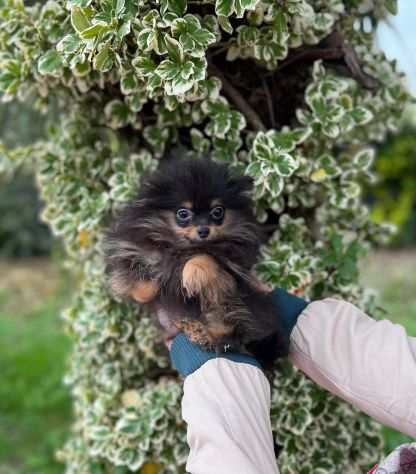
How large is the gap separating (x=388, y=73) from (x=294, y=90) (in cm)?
36

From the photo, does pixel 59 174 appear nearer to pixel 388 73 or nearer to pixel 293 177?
pixel 293 177

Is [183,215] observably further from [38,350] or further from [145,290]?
[38,350]

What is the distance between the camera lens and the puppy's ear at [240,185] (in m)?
1.73

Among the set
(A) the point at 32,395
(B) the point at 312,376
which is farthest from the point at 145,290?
(A) the point at 32,395

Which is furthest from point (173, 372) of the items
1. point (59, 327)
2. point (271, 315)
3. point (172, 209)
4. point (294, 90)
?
point (59, 327)

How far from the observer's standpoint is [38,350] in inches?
191

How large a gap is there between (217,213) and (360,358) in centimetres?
52

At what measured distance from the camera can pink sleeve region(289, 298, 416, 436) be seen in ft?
5.40

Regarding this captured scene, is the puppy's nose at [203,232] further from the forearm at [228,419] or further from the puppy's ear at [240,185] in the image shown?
the forearm at [228,419]

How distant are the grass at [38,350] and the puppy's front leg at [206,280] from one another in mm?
1453

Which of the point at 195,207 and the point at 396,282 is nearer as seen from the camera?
the point at 195,207

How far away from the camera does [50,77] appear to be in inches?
81.0

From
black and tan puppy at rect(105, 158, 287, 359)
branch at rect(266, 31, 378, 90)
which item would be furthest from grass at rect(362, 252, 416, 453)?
black and tan puppy at rect(105, 158, 287, 359)

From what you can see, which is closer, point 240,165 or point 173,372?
point 240,165
